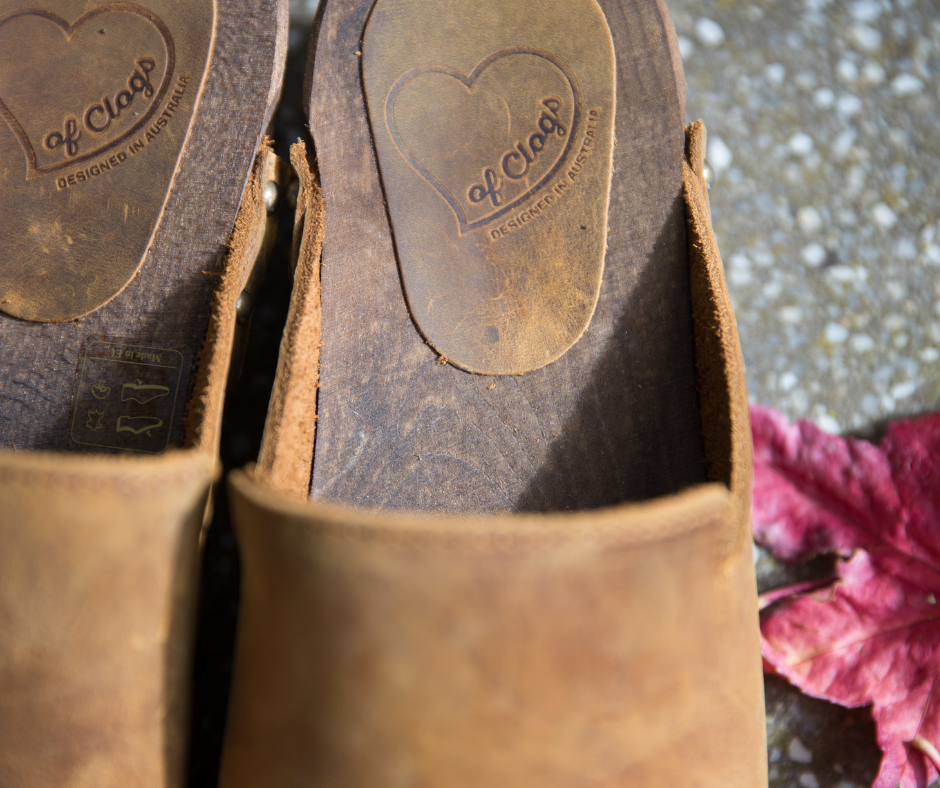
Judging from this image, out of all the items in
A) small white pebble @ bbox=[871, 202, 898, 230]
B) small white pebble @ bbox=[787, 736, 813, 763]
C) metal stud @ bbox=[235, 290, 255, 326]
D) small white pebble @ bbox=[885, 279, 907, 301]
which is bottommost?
small white pebble @ bbox=[787, 736, 813, 763]

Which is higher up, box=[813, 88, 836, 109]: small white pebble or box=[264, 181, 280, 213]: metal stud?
box=[813, 88, 836, 109]: small white pebble

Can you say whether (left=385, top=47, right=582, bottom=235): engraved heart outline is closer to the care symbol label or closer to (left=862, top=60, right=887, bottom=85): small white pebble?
the care symbol label

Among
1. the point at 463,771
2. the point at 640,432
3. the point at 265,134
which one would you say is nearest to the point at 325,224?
the point at 265,134

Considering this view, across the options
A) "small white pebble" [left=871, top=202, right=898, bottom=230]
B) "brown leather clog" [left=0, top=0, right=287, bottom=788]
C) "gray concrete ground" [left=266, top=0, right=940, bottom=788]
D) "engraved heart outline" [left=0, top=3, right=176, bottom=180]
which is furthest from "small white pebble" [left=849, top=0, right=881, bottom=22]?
"engraved heart outline" [left=0, top=3, right=176, bottom=180]

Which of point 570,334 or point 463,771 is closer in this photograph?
point 463,771

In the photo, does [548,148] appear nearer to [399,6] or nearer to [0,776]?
[399,6]

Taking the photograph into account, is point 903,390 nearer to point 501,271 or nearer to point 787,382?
point 787,382

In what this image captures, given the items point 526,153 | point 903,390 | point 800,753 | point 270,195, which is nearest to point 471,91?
point 526,153
